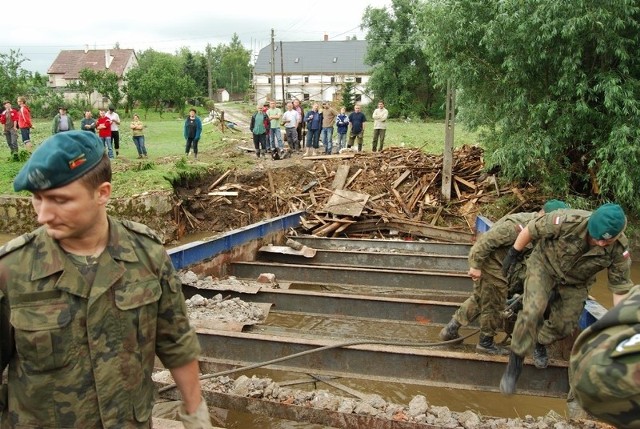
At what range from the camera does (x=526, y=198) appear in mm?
11508

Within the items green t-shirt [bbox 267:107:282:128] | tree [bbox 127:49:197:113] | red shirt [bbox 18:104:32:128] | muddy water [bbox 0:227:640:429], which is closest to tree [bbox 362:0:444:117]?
tree [bbox 127:49:197:113]

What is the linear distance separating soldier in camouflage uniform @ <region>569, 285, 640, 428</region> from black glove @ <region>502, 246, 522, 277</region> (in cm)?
350

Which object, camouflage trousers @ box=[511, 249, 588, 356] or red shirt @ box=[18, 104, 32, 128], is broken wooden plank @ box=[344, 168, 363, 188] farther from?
red shirt @ box=[18, 104, 32, 128]

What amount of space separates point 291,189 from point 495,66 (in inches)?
224

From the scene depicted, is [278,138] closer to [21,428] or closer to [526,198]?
[526,198]

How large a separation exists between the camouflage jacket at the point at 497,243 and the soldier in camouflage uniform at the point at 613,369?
3709 millimetres

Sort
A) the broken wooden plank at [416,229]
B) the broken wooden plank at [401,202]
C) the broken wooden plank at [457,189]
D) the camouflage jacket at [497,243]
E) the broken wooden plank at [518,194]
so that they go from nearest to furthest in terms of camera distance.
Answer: the camouflage jacket at [497,243]
the broken wooden plank at [416,229]
the broken wooden plank at [518,194]
the broken wooden plank at [401,202]
the broken wooden plank at [457,189]

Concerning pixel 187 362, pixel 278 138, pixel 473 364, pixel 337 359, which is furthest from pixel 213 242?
pixel 278 138

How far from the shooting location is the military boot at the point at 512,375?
4438mm

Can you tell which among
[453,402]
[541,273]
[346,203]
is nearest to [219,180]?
[346,203]

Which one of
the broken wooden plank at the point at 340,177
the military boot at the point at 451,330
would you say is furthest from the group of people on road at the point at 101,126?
the military boot at the point at 451,330

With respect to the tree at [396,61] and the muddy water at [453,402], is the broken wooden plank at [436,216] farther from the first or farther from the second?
the tree at [396,61]

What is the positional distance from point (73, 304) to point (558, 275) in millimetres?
4003

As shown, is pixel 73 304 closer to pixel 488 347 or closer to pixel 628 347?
pixel 628 347
